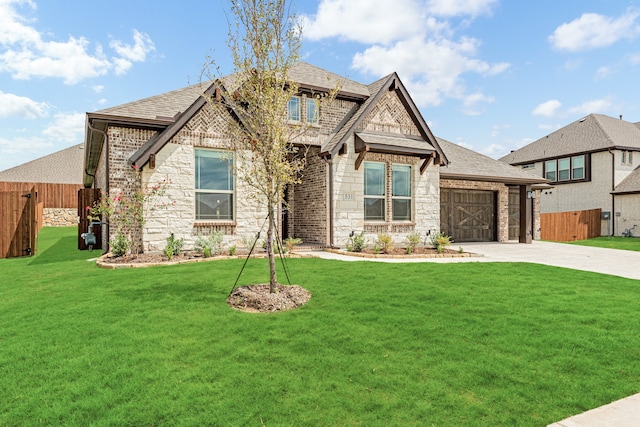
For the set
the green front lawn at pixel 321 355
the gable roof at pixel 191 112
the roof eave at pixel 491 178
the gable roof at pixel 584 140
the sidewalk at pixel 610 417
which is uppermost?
the gable roof at pixel 584 140

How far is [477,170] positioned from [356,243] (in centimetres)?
872

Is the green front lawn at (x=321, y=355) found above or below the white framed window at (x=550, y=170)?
below

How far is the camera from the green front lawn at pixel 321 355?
325 centimetres

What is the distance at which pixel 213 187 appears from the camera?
11.9 meters

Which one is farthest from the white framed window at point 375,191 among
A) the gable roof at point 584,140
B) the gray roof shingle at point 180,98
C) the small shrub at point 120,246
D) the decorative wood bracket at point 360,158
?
the gable roof at point 584,140

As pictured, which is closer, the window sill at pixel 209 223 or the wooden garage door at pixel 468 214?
the window sill at pixel 209 223

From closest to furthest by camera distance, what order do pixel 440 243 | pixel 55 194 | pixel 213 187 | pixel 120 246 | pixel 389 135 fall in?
pixel 120 246 < pixel 213 187 < pixel 440 243 < pixel 389 135 < pixel 55 194

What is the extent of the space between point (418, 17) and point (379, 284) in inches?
335

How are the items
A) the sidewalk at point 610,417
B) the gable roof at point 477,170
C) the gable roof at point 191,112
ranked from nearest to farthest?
the sidewalk at point 610,417
the gable roof at point 191,112
the gable roof at point 477,170

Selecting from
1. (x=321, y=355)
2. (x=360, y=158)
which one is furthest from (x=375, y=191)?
(x=321, y=355)

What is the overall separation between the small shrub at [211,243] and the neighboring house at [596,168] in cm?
2694

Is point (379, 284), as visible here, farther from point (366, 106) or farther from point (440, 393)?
point (366, 106)

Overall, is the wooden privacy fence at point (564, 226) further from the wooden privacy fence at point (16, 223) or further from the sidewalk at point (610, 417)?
the wooden privacy fence at point (16, 223)

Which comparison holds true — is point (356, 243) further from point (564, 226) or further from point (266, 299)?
point (564, 226)
